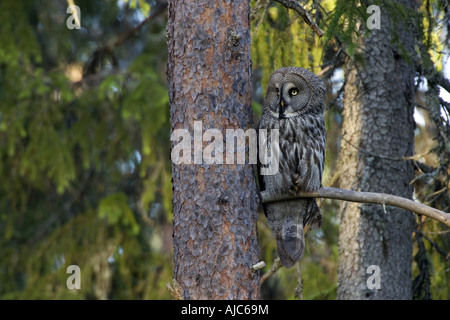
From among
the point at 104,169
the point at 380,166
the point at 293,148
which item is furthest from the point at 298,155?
the point at 104,169

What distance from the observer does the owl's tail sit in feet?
14.1

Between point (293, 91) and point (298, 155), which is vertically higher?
point (293, 91)

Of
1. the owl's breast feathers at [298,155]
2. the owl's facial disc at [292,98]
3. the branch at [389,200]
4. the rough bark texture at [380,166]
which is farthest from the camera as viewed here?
the rough bark texture at [380,166]

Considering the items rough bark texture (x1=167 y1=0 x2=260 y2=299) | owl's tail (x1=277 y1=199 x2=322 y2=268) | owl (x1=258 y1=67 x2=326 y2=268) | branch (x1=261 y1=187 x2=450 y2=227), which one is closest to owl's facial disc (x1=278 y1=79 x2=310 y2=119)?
owl (x1=258 y1=67 x2=326 y2=268)

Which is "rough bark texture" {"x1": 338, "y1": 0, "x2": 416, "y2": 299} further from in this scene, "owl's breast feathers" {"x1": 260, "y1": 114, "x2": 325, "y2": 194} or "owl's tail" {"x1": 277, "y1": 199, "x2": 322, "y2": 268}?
"owl's breast feathers" {"x1": 260, "y1": 114, "x2": 325, "y2": 194}

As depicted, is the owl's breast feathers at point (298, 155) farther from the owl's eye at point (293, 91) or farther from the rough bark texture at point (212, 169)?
the rough bark texture at point (212, 169)

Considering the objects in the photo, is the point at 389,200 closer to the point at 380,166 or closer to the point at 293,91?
the point at 293,91

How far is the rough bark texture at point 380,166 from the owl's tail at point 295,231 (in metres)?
0.66

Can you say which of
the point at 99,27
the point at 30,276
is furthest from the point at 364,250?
the point at 99,27

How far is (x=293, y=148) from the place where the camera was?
14.0ft

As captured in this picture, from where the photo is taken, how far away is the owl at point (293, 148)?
4.21m

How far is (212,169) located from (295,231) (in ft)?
4.02

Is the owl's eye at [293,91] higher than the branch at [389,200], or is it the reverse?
the owl's eye at [293,91]

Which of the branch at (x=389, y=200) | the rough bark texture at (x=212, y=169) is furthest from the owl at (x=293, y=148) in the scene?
the rough bark texture at (x=212, y=169)
